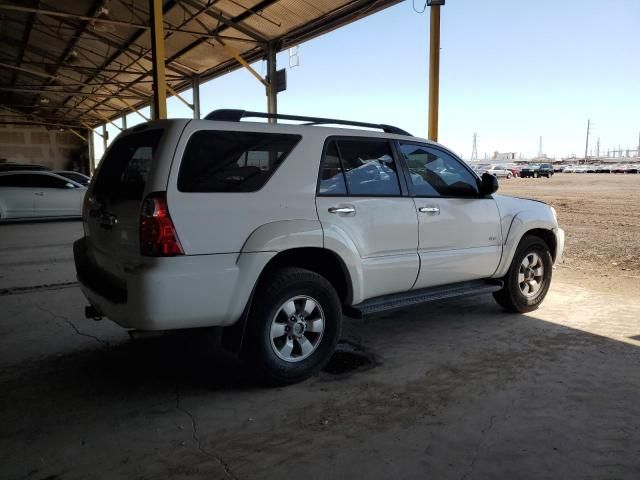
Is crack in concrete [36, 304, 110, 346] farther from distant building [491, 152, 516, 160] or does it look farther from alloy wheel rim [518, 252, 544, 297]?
distant building [491, 152, 516, 160]

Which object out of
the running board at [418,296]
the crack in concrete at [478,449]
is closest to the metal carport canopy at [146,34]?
the running board at [418,296]

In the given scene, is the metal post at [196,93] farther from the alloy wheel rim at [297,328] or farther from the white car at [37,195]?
the alloy wheel rim at [297,328]

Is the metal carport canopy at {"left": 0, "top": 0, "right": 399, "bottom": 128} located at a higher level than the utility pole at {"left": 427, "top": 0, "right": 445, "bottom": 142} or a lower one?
higher

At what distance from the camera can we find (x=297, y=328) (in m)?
3.61

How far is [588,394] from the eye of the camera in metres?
3.39

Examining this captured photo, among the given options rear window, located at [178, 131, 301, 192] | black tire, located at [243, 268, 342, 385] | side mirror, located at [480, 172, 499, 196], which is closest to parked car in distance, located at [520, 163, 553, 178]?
side mirror, located at [480, 172, 499, 196]

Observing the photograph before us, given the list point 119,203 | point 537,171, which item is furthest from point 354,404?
point 537,171

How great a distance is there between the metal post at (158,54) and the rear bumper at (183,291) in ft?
24.7

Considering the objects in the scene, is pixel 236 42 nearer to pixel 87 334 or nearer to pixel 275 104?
pixel 275 104

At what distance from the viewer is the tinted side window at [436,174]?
437 cm

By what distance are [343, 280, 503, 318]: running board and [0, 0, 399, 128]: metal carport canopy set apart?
27.3ft

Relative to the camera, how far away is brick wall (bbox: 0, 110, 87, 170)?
126 feet

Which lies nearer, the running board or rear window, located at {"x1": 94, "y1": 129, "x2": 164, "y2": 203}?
rear window, located at {"x1": 94, "y1": 129, "x2": 164, "y2": 203}

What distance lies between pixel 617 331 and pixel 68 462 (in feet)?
15.1
